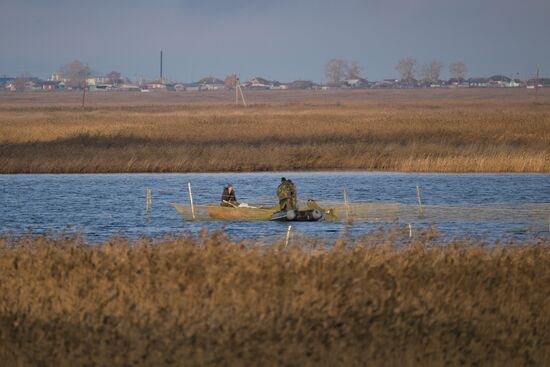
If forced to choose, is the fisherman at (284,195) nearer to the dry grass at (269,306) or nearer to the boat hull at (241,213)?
the boat hull at (241,213)

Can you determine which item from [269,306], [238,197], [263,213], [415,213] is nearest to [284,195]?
[263,213]

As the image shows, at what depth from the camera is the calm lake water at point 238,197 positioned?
33688 millimetres

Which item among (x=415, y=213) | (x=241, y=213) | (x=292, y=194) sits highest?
(x=292, y=194)

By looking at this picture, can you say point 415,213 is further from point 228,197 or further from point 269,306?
point 269,306

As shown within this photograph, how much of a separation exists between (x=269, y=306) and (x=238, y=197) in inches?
1186

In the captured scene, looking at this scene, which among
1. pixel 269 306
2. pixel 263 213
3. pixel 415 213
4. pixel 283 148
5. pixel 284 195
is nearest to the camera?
pixel 269 306

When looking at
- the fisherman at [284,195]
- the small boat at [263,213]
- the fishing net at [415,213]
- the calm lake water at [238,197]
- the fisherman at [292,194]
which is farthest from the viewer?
the fishing net at [415,213]

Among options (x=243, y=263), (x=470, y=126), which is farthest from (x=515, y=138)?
(x=243, y=263)

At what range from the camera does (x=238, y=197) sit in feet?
145

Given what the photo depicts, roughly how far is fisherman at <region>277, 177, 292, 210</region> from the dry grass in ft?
50.5

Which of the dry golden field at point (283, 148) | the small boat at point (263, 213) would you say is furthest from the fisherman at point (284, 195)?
the dry golden field at point (283, 148)

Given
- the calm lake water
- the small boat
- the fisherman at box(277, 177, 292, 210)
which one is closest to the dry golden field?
the calm lake water

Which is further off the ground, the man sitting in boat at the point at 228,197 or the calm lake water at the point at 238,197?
the man sitting in boat at the point at 228,197

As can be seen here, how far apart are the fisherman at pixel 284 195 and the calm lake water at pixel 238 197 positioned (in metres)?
0.73
